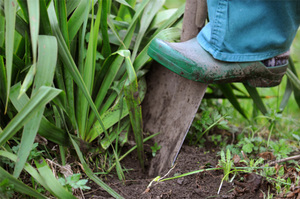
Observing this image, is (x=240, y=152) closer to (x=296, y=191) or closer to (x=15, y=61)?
(x=296, y=191)

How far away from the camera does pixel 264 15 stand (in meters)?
1.35

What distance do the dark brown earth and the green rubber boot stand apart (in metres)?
0.41

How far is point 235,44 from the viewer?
4.63 ft

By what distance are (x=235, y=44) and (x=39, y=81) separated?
2.53 ft

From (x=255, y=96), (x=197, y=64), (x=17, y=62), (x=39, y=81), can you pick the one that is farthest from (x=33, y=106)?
(x=255, y=96)

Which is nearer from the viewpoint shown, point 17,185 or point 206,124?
point 17,185

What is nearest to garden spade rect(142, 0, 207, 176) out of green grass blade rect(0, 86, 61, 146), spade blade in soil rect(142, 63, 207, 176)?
spade blade in soil rect(142, 63, 207, 176)

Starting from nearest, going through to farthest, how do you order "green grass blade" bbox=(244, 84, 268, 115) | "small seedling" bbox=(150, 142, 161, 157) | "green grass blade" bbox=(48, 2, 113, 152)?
"green grass blade" bbox=(48, 2, 113, 152)
"small seedling" bbox=(150, 142, 161, 157)
"green grass blade" bbox=(244, 84, 268, 115)

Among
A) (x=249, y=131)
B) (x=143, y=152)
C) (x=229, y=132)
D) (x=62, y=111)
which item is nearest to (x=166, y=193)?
(x=143, y=152)

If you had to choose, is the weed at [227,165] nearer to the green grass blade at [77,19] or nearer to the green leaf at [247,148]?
the green leaf at [247,148]

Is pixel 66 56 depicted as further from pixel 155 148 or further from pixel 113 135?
pixel 155 148

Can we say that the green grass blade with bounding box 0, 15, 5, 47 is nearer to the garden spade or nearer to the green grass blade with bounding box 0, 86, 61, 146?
the green grass blade with bounding box 0, 86, 61, 146

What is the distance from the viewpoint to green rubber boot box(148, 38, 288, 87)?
1432 millimetres

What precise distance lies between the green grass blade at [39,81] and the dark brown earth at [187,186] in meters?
0.34
